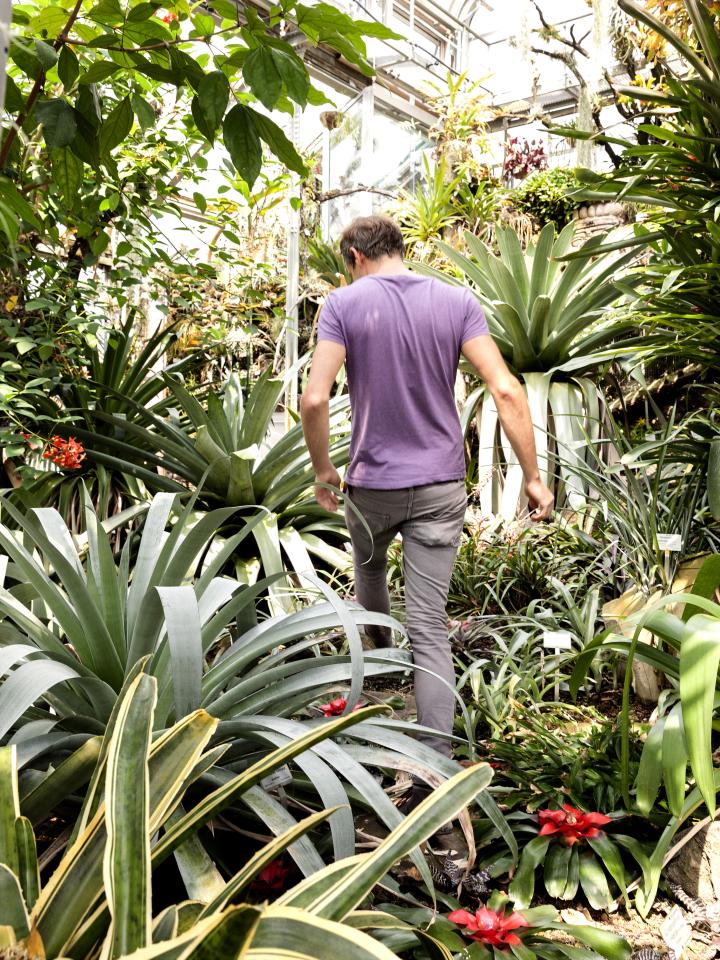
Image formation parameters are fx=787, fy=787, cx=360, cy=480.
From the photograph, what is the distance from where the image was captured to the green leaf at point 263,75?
1.09 m

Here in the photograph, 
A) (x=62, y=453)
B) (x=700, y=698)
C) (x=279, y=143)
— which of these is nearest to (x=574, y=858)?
(x=700, y=698)

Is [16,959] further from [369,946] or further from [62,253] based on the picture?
[62,253]

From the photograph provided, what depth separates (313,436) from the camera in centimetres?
228

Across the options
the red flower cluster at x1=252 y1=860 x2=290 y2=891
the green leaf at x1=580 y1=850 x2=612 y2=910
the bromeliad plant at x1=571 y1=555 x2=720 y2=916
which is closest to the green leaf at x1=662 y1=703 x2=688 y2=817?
the bromeliad plant at x1=571 y1=555 x2=720 y2=916

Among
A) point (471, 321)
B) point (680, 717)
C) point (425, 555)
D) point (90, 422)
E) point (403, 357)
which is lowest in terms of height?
point (680, 717)

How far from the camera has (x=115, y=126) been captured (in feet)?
4.13

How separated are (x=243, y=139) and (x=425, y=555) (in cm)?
125

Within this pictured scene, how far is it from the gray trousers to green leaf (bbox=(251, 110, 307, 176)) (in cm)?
103

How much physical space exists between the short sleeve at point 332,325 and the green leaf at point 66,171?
0.88 meters

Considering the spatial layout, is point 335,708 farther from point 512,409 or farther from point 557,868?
point 512,409

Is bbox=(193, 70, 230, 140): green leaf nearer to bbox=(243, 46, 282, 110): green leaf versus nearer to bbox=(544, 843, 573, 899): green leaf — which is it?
bbox=(243, 46, 282, 110): green leaf

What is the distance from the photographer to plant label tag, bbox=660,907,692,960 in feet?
4.77

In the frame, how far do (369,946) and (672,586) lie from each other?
199 cm

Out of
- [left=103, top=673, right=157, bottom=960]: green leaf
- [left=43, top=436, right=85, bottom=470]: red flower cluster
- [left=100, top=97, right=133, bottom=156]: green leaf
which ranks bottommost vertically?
[left=103, top=673, right=157, bottom=960]: green leaf
